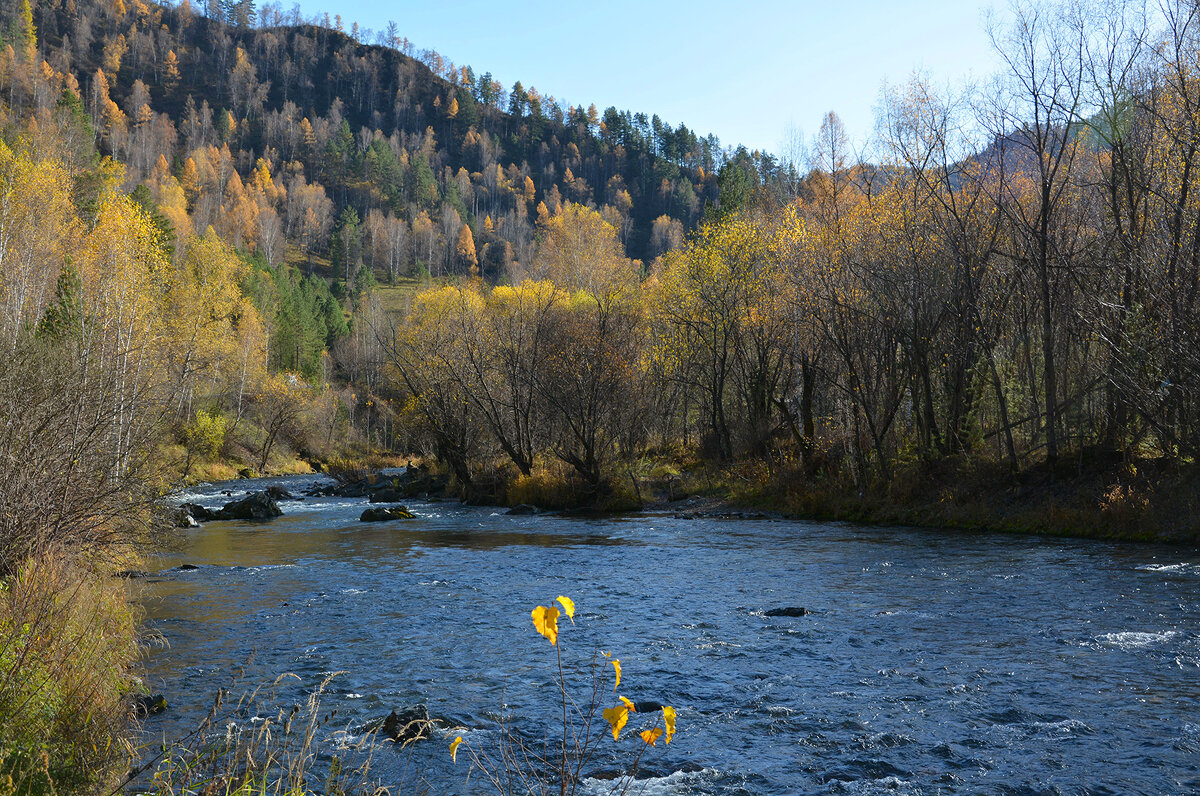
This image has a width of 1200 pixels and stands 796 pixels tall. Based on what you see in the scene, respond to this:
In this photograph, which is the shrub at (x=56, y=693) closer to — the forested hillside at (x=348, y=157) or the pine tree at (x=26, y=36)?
the forested hillside at (x=348, y=157)

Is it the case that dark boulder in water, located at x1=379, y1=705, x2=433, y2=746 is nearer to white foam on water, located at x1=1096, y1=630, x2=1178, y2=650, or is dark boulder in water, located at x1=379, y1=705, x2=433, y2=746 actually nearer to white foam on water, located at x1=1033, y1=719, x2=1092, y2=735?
white foam on water, located at x1=1033, y1=719, x2=1092, y2=735

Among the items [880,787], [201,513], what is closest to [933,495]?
[880,787]

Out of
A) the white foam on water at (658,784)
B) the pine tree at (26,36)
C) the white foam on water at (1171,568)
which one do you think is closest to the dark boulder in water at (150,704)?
the white foam on water at (658,784)

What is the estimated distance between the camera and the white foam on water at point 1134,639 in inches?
421

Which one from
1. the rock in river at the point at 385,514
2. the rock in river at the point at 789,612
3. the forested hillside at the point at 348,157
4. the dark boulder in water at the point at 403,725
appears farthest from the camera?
the forested hillside at the point at 348,157

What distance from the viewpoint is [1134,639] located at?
10953 mm

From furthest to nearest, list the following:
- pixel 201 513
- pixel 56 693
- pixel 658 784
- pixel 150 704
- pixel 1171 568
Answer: pixel 201 513, pixel 1171 568, pixel 150 704, pixel 658 784, pixel 56 693

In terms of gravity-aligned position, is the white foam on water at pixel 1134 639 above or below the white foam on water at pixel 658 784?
above

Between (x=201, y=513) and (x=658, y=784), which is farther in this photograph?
(x=201, y=513)

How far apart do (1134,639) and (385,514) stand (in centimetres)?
2494

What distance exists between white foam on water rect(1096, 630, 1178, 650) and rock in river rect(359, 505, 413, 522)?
79.4 feet

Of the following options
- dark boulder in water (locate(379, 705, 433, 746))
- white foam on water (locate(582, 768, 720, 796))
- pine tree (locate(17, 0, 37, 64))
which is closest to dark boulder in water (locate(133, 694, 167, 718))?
dark boulder in water (locate(379, 705, 433, 746))

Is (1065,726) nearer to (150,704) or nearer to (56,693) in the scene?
(56,693)

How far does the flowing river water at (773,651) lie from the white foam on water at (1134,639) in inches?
2.0
